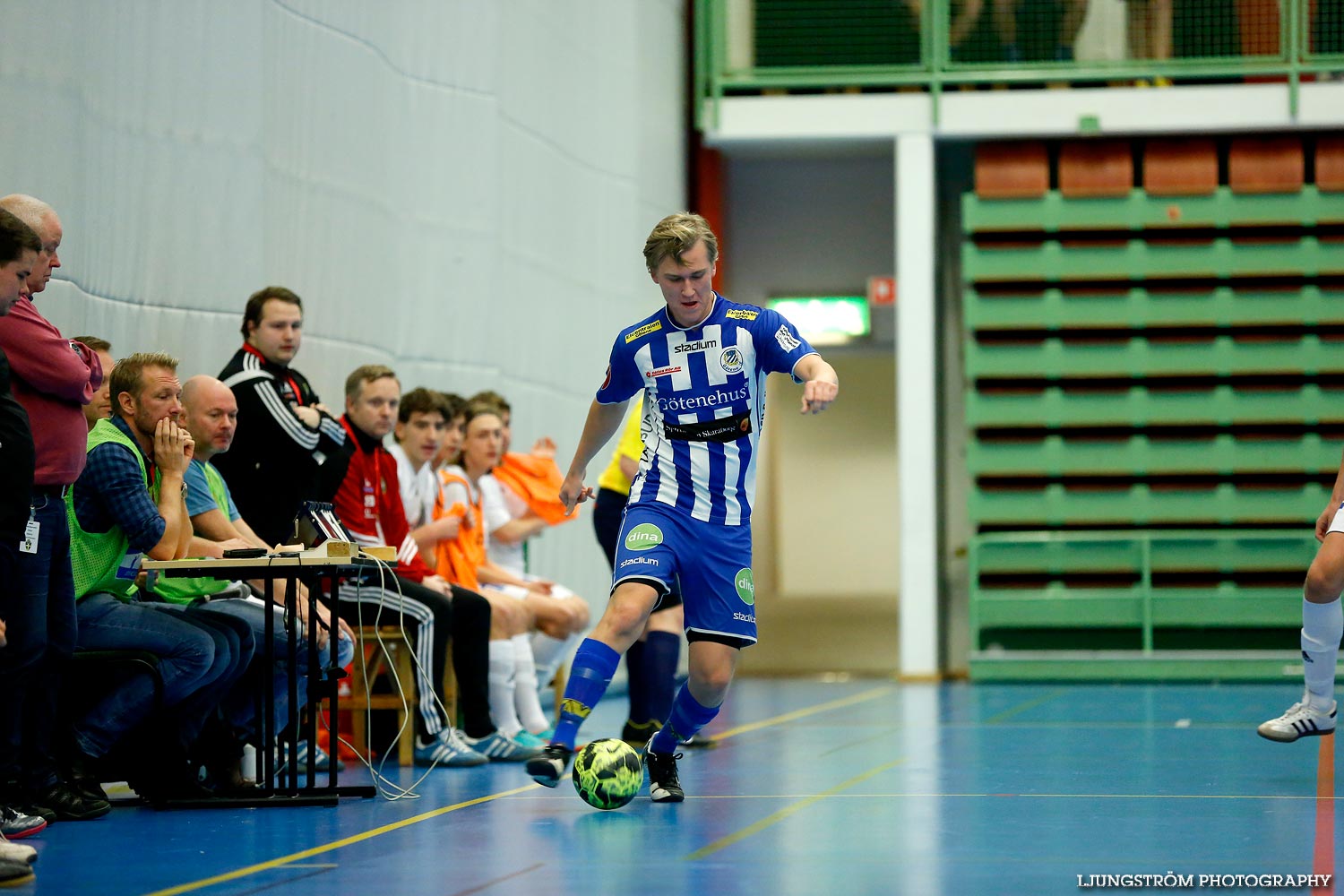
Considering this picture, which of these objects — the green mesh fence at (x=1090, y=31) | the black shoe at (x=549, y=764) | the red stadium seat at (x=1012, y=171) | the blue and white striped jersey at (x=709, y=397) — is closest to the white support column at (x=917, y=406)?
the red stadium seat at (x=1012, y=171)

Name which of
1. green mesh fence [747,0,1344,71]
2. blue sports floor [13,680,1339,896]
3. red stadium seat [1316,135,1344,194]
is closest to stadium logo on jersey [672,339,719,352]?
blue sports floor [13,680,1339,896]

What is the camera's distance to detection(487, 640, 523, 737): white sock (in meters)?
7.05

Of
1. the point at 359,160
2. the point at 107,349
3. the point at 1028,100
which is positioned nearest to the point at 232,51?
the point at 359,160

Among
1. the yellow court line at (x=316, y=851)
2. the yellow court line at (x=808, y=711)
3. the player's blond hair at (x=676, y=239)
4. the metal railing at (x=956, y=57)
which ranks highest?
the metal railing at (x=956, y=57)

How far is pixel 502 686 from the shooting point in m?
7.07

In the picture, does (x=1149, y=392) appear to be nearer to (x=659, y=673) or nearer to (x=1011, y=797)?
(x=659, y=673)

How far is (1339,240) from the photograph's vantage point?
41.3 feet

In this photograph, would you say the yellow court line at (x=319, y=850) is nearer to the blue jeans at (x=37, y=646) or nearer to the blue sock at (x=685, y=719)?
the blue sock at (x=685, y=719)

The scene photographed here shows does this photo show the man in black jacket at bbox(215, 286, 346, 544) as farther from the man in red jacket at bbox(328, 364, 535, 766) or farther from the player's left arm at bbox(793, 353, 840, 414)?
the player's left arm at bbox(793, 353, 840, 414)

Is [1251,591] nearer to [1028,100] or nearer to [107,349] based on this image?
[1028,100]

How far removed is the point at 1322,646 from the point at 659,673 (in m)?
2.59

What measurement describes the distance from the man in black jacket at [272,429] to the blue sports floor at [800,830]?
123 cm

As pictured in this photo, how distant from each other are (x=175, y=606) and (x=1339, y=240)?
1018 centimetres

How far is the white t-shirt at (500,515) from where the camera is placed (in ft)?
26.2
